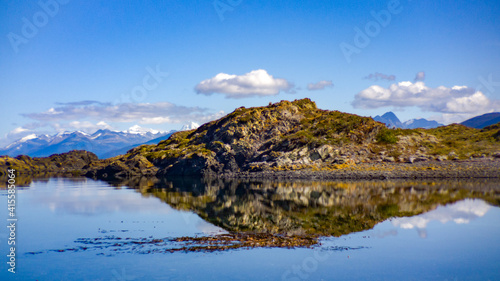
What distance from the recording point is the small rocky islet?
5015 inches

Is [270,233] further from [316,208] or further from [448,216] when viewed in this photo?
[448,216]

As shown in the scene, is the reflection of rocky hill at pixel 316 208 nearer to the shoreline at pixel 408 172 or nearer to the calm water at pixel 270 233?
the calm water at pixel 270 233

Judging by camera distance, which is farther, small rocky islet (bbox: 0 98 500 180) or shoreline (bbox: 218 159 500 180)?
small rocky islet (bbox: 0 98 500 180)

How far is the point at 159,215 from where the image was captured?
56875 mm

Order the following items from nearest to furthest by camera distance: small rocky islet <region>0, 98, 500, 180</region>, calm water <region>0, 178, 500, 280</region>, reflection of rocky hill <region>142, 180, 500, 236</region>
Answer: calm water <region>0, 178, 500, 280</region>
reflection of rocky hill <region>142, 180, 500, 236</region>
small rocky islet <region>0, 98, 500, 180</region>

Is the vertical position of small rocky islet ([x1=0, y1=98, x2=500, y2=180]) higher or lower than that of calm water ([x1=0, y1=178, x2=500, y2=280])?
higher

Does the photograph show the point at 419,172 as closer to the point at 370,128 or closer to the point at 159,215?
the point at 370,128

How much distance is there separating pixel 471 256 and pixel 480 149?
117432 mm

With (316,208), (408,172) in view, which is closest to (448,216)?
(316,208)

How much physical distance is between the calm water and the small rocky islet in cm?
5895

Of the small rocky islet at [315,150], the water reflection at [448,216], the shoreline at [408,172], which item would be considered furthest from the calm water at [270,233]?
the small rocky islet at [315,150]

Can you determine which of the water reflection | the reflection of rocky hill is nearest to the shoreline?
the reflection of rocky hill

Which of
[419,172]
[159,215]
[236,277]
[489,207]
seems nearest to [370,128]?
[419,172]

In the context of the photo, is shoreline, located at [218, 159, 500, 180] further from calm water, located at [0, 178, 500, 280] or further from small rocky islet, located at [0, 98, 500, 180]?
calm water, located at [0, 178, 500, 280]
